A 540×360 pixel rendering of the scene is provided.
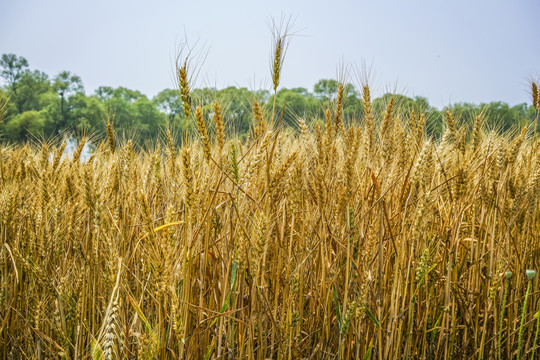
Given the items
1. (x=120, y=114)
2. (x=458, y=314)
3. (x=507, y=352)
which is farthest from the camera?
(x=120, y=114)

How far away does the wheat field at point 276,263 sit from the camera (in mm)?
1387

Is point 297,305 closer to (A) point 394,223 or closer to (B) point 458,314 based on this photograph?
(A) point 394,223

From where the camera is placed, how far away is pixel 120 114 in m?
54.7

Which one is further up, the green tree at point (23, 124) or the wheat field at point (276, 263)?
the green tree at point (23, 124)

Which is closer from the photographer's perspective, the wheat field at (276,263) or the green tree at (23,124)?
the wheat field at (276,263)

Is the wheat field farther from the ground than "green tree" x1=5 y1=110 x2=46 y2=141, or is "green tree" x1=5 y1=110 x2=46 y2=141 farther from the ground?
"green tree" x1=5 y1=110 x2=46 y2=141

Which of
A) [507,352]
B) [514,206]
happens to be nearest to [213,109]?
[514,206]

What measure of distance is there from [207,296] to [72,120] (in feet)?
176

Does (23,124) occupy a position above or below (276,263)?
above

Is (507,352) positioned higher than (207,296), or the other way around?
(207,296)

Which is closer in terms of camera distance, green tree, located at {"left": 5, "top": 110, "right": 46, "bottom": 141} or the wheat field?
the wheat field

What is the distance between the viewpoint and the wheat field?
1387 millimetres

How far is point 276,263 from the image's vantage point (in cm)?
184

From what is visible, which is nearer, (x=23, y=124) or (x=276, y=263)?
(x=276, y=263)
